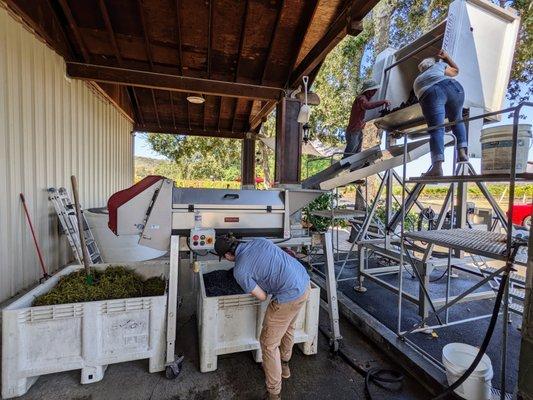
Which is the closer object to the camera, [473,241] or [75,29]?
[473,241]

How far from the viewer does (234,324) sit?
222 cm

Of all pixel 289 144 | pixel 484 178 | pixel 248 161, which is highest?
pixel 248 161

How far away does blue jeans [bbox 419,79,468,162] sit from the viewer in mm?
2568

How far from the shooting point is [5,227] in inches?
115

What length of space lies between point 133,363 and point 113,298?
619mm

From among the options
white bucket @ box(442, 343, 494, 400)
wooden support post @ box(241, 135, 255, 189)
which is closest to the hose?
white bucket @ box(442, 343, 494, 400)

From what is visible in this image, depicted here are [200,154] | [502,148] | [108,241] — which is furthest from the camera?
[200,154]

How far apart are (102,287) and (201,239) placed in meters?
0.99

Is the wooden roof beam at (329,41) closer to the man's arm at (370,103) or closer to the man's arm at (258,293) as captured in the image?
the man's arm at (370,103)

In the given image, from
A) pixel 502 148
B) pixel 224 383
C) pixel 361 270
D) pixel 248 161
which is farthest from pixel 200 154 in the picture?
pixel 502 148

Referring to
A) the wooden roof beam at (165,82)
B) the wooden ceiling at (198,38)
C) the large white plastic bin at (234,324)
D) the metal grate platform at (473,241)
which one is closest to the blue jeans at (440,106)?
the metal grate platform at (473,241)

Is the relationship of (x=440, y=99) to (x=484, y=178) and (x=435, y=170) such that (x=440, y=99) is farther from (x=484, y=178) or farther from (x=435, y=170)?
(x=484, y=178)

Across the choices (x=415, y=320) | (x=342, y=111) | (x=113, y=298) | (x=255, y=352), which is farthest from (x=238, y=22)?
(x=342, y=111)

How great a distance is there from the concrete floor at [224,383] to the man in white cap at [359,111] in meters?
3.04
